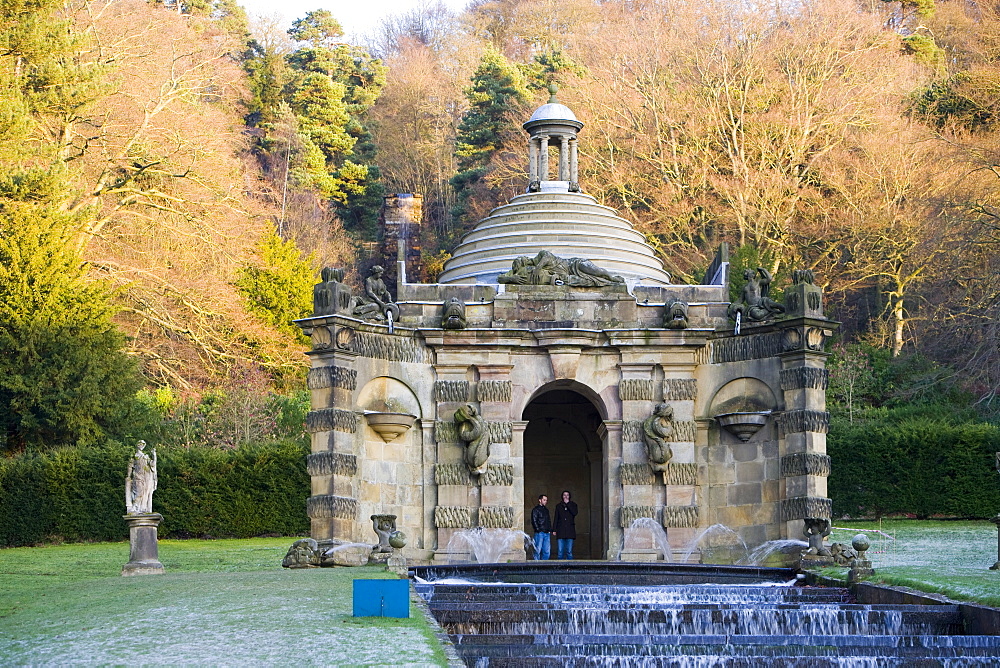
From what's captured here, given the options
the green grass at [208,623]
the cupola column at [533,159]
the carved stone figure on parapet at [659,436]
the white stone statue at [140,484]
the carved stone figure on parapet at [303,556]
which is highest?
the cupola column at [533,159]

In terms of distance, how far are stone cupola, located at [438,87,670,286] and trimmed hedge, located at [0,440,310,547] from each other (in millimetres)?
7378

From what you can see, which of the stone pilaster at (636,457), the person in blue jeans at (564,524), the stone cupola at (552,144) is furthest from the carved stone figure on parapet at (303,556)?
the stone cupola at (552,144)

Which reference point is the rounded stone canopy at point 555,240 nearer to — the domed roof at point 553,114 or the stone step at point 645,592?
the domed roof at point 553,114

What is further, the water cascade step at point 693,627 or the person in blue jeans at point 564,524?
the person in blue jeans at point 564,524

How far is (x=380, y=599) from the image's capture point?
604 inches

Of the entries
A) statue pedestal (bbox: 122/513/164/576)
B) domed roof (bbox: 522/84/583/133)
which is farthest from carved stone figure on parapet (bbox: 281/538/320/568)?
domed roof (bbox: 522/84/583/133)

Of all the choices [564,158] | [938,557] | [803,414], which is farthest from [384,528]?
[564,158]

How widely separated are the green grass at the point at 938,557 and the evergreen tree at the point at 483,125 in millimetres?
32177

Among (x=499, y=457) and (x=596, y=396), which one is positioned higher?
(x=596, y=396)

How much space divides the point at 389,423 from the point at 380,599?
34.2 feet

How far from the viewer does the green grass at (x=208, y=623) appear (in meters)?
13.0

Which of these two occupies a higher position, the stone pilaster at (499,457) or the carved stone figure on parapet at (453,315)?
the carved stone figure on parapet at (453,315)

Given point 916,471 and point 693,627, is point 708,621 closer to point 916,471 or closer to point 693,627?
point 693,627

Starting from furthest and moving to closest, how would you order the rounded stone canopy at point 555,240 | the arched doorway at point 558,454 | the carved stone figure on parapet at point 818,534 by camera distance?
the arched doorway at point 558,454 < the rounded stone canopy at point 555,240 < the carved stone figure on parapet at point 818,534
